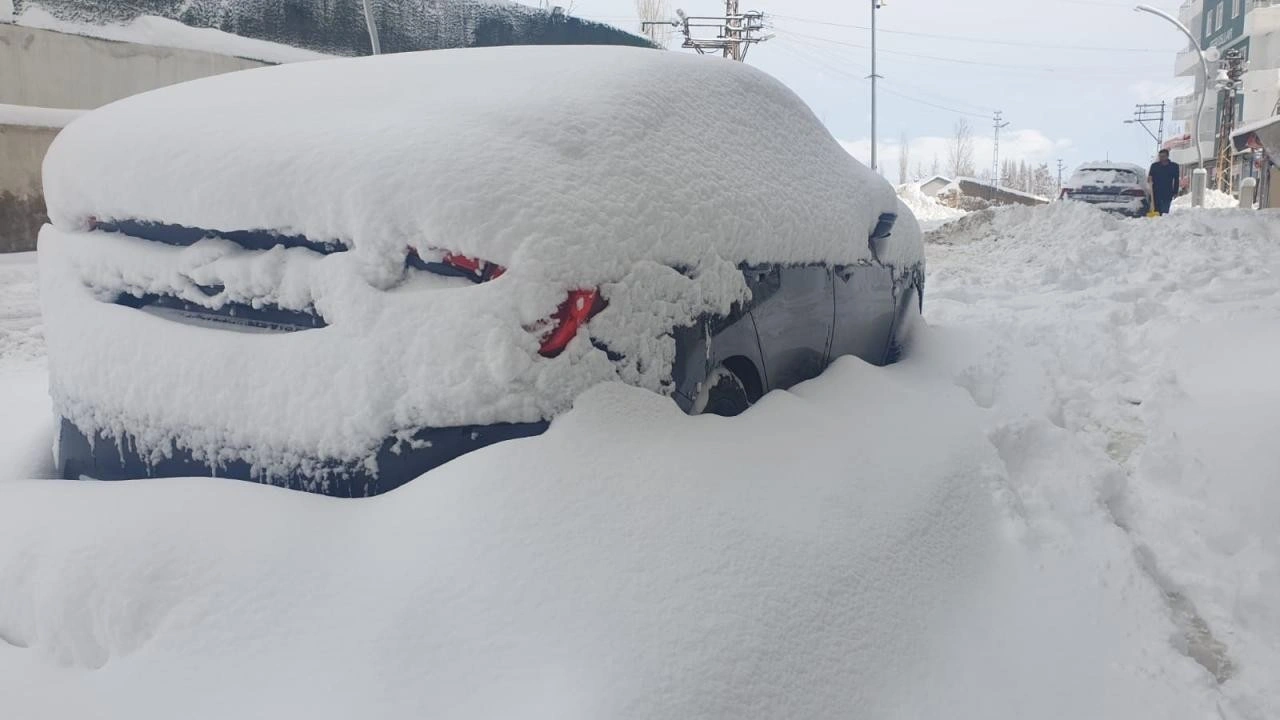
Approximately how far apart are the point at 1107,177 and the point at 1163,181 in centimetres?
156

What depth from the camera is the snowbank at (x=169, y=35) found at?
13797 mm

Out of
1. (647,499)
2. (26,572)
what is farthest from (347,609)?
(26,572)

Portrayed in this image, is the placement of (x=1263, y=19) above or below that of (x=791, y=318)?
above

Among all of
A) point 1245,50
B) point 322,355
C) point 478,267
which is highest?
point 1245,50

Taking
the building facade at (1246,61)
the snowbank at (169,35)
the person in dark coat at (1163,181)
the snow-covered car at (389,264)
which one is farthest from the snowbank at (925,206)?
the snow-covered car at (389,264)

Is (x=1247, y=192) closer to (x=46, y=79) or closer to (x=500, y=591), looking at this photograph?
(x=46, y=79)

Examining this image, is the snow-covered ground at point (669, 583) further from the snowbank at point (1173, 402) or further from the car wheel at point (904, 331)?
the car wheel at point (904, 331)

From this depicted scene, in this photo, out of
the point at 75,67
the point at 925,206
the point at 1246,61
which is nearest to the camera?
the point at 75,67

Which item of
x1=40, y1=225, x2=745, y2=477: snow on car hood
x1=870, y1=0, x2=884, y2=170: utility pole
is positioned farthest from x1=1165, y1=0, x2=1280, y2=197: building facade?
x1=40, y1=225, x2=745, y2=477: snow on car hood

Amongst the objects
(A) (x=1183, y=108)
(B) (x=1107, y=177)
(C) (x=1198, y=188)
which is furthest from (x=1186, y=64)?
(B) (x=1107, y=177)

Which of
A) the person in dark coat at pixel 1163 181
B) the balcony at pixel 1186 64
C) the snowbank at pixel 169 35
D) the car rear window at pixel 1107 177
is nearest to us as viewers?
the snowbank at pixel 169 35

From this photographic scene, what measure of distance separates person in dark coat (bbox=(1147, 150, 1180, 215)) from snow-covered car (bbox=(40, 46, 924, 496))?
18507mm

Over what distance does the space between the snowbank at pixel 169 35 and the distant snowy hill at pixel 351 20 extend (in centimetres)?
9

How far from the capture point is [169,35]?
52.7 feet
